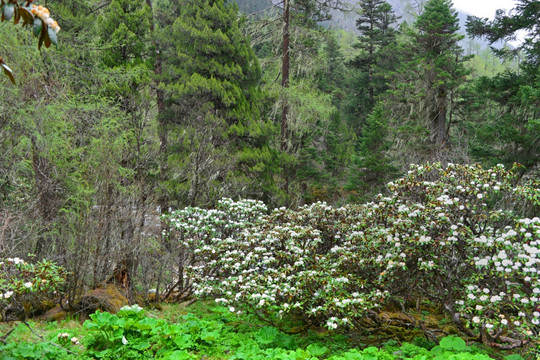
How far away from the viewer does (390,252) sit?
501 centimetres

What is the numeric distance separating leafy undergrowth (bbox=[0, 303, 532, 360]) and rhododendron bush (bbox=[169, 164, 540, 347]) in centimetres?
36

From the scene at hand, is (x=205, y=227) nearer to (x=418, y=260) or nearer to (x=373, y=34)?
(x=418, y=260)

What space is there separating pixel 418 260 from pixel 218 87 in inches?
388

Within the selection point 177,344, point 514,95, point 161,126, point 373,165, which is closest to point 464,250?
point 177,344

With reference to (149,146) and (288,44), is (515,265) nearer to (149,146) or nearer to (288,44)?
(149,146)

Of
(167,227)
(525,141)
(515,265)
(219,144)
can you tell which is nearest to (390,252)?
(515,265)

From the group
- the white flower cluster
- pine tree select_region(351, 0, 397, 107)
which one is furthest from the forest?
pine tree select_region(351, 0, 397, 107)

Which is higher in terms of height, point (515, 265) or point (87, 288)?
point (515, 265)

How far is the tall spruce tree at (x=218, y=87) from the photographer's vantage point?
1290 cm

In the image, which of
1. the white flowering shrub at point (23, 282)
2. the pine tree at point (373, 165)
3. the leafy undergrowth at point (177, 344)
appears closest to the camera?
the white flowering shrub at point (23, 282)

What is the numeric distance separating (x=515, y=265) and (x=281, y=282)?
2.81 metres

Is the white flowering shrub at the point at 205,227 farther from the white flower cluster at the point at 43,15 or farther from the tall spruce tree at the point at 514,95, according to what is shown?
the tall spruce tree at the point at 514,95

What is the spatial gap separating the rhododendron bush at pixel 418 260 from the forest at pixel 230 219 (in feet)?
0.12

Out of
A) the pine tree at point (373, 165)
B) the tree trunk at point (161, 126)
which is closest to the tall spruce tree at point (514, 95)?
the pine tree at point (373, 165)
